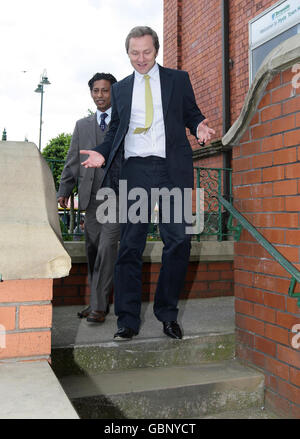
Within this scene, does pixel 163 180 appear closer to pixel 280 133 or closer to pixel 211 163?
pixel 280 133

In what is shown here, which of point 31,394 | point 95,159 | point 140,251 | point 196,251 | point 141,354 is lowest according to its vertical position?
point 141,354

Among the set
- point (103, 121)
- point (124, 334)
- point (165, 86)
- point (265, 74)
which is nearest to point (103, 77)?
point (103, 121)

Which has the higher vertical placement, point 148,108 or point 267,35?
point 267,35

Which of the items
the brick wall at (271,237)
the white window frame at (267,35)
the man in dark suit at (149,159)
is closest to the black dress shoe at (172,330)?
the man in dark suit at (149,159)

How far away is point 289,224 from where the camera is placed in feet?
8.27

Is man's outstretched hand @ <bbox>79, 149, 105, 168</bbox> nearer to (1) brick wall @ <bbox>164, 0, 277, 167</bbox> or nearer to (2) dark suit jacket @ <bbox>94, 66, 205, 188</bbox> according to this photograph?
(2) dark suit jacket @ <bbox>94, 66, 205, 188</bbox>

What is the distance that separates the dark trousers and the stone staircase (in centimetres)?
21

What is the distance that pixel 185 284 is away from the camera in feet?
15.8

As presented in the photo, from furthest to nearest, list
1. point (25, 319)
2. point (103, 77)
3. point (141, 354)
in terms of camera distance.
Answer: point (103, 77) → point (141, 354) → point (25, 319)

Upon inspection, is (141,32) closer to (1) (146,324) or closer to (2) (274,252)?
(2) (274,252)

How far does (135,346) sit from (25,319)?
3.78 feet

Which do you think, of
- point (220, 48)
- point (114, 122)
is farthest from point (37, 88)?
point (114, 122)

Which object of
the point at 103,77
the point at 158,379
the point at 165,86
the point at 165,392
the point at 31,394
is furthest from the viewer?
the point at 103,77

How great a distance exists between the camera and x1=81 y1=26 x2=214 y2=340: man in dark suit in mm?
2959
